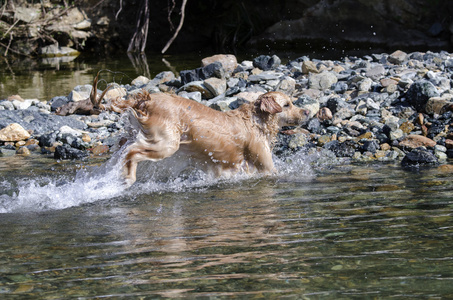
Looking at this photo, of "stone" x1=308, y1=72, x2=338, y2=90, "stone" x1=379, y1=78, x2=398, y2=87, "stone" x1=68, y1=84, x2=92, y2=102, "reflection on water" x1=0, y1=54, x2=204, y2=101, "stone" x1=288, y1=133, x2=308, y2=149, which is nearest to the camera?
"stone" x1=288, y1=133, x2=308, y2=149

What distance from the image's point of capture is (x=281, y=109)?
691 cm

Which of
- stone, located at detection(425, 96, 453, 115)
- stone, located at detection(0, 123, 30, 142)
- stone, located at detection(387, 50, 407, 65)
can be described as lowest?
stone, located at detection(0, 123, 30, 142)

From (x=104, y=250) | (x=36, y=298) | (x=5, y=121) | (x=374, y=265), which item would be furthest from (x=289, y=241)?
(x=5, y=121)

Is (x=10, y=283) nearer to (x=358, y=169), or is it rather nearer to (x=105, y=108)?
(x=105, y=108)

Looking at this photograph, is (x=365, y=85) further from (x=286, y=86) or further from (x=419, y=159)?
(x=419, y=159)

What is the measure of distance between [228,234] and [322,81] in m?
6.77

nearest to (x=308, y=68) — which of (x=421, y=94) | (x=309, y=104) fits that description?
(x=309, y=104)

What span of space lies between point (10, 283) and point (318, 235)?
2103 mm

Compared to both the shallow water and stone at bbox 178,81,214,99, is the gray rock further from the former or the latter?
the shallow water

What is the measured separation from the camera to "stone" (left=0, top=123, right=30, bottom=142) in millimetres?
8977

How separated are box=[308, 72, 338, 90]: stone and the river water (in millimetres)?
3771

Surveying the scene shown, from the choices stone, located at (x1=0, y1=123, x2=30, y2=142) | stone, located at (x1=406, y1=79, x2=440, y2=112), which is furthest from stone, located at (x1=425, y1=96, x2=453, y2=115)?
stone, located at (x1=0, y1=123, x2=30, y2=142)

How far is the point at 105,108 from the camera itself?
243 inches

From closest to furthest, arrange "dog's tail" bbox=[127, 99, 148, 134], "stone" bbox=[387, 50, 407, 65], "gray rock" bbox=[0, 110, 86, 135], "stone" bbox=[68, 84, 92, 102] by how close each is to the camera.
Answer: "dog's tail" bbox=[127, 99, 148, 134], "gray rock" bbox=[0, 110, 86, 135], "stone" bbox=[68, 84, 92, 102], "stone" bbox=[387, 50, 407, 65]
